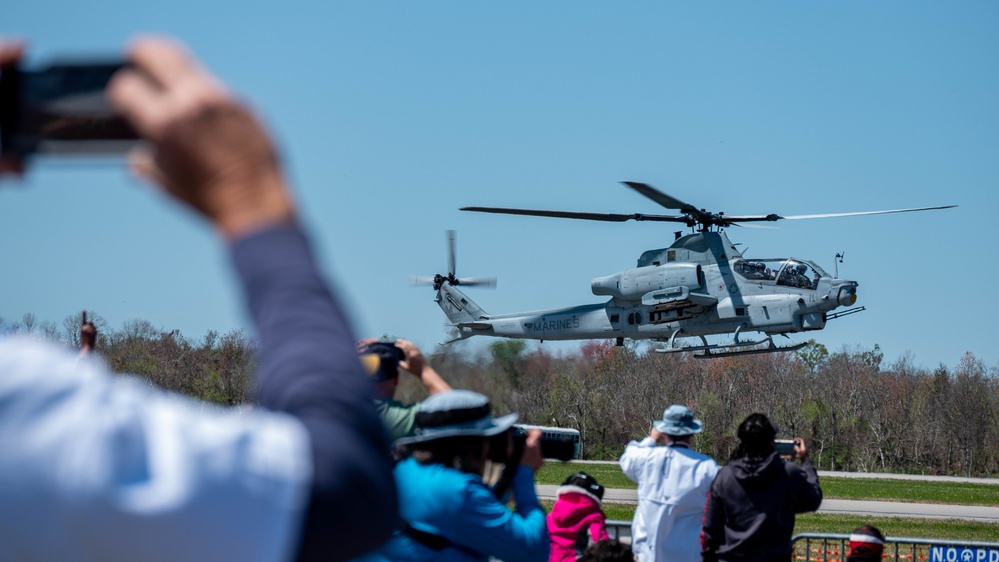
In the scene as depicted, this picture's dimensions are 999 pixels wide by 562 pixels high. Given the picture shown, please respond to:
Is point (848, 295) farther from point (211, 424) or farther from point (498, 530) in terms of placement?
point (211, 424)

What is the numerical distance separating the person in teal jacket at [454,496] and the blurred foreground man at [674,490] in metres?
3.64

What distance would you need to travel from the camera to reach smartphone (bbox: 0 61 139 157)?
1075 millimetres

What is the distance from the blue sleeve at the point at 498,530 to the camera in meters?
3.66

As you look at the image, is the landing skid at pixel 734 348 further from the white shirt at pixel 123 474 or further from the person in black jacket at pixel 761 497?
the white shirt at pixel 123 474

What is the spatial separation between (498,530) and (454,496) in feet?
0.73

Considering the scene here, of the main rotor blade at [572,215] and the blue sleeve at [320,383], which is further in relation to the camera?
the main rotor blade at [572,215]

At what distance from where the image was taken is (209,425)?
3.24 feet

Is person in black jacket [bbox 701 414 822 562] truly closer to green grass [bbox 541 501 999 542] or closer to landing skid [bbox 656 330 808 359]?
green grass [bbox 541 501 999 542]

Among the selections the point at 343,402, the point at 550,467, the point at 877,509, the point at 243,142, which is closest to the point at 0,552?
the point at 343,402

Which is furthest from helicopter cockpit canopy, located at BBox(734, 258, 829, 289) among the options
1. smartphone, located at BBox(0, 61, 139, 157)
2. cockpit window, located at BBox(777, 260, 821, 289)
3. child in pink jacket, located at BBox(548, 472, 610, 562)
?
smartphone, located at BBox(0, 61, 139, 157)

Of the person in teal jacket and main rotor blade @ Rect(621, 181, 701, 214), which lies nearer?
the person in teal jacket

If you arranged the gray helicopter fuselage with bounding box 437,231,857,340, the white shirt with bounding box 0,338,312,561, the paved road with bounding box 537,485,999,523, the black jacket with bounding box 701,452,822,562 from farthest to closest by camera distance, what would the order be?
the gray helicopter fuselage with bounding box 437,231,857,340 < the paved road with bounding box 537,485,999,523 < the black jacket with bounding box 701,452,822,562 < the white shirt with bounding box 0,338,312,561

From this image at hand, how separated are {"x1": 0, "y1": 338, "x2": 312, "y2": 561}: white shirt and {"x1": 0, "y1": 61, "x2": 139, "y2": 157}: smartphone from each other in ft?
0.67

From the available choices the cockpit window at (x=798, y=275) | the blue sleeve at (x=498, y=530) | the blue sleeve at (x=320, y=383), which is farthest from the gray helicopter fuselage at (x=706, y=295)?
the blue sleeve at (x=320, y=383)
